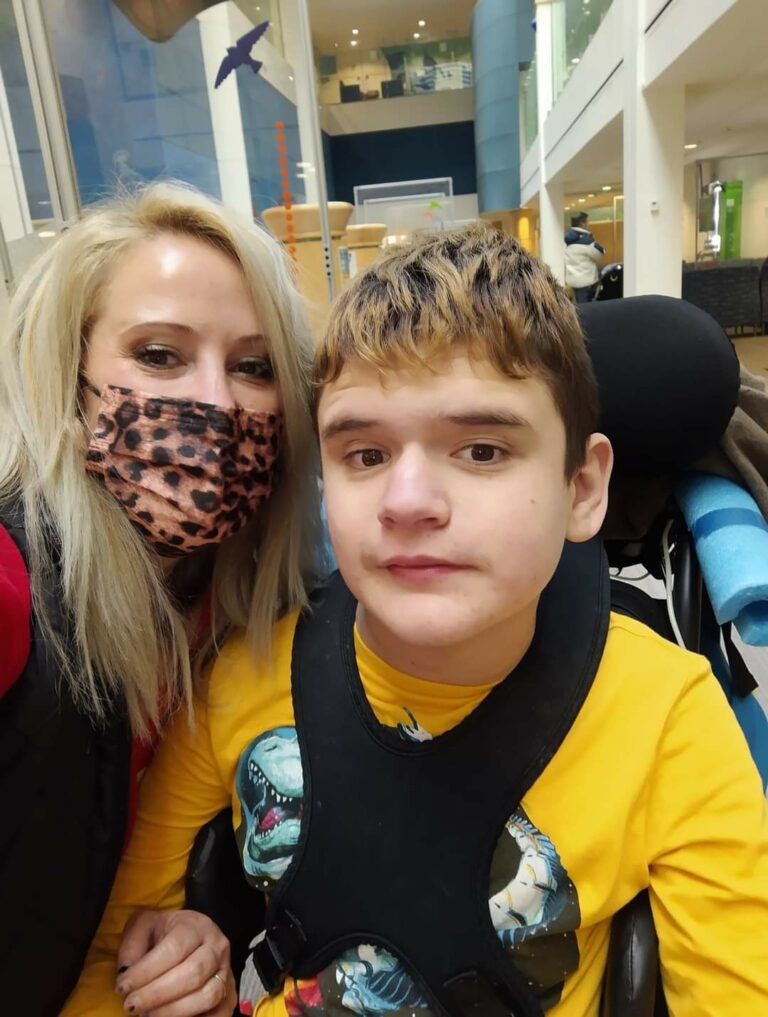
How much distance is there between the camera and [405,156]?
17.9 metres

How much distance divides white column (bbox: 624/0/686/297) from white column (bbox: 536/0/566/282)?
14.1 feet

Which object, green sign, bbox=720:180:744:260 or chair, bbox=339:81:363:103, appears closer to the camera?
green sign, bbox=720:180:744:260

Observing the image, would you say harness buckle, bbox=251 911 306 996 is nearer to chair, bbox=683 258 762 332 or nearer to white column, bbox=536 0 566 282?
white column, bbox=536 0 566 282

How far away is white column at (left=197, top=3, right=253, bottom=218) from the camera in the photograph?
3.79 metres

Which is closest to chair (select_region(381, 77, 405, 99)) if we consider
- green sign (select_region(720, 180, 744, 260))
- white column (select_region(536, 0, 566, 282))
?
white column (select_region(536, 0, 566, 282))

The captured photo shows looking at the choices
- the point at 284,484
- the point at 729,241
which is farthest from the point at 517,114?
the point at 284,484

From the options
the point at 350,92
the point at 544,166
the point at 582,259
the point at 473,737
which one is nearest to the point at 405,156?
the point at 350,92

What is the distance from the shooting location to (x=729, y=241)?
14266 millimetres

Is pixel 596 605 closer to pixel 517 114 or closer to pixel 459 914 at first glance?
pixel 459 914

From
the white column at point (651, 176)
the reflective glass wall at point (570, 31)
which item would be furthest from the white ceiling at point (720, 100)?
the reflective glass wall at point (570, 31)

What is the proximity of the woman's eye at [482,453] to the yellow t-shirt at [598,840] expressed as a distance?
28 centimetres

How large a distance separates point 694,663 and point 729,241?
15711mm

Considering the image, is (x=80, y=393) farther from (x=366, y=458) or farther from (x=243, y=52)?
(x=243, y=52)

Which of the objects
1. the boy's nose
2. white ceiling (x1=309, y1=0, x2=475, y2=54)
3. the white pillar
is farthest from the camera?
white ceiling (x1=309, y1=0, x2=475, y2=54)
